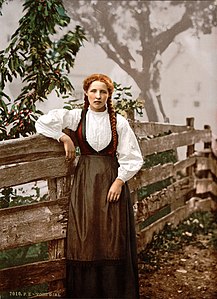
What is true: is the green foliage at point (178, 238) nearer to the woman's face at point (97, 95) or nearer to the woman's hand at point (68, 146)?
the woman's hand at point (68, 146)

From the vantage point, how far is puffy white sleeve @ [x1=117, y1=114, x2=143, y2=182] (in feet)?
5.76

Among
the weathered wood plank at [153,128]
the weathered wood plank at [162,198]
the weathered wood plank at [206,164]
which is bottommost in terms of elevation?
the weathered wood plank at [162,198]

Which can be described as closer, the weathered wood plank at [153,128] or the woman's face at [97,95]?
the woman's face at [97,95]

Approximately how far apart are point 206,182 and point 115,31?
31.2 inches

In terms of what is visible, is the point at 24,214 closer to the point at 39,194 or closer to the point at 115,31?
the point at 39,194

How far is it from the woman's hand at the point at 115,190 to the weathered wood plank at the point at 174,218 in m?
0.27

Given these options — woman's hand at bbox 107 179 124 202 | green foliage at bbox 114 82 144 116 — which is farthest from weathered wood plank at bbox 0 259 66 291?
green foliage at bbox 114 82 144 116

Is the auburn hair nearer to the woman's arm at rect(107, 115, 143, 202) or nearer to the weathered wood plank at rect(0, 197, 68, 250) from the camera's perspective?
the woman's arm at rect(107, 115, 143, 202)

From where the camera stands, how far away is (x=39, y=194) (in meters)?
1.76

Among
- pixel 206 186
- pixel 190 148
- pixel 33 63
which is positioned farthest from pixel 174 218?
pixel 33 63

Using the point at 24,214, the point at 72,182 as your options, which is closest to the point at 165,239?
the point at 72,182

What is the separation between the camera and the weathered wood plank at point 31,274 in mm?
1740

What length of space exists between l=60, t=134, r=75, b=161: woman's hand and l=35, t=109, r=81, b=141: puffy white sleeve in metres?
0.02

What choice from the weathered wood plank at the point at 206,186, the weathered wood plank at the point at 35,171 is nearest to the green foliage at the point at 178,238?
the weathered wood plank at the point at 206,186
